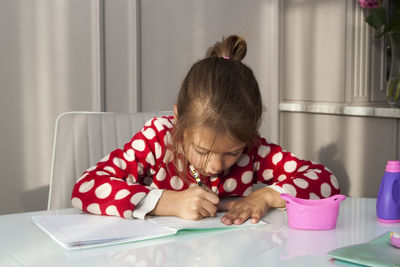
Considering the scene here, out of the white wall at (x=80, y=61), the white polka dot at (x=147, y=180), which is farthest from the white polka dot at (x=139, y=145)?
the white wall at (x=80, y=61)

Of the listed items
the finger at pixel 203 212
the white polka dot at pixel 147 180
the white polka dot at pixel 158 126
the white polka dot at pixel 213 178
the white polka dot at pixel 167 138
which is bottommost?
the finger at pixel 203 212

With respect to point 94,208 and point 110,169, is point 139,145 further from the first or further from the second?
point 94,208

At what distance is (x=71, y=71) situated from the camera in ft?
7.75

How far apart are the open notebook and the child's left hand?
17 millimetres

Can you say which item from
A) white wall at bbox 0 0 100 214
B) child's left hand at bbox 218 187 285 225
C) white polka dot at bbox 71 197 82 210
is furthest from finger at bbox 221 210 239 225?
white wall at bbox 0 0 100 214

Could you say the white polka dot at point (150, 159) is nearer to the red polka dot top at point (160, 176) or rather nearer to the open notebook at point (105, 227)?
the red polka dot top at point (160, 176)

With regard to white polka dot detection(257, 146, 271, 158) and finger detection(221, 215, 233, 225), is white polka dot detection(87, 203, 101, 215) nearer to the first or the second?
finger detection(221, 215, 233, 225)

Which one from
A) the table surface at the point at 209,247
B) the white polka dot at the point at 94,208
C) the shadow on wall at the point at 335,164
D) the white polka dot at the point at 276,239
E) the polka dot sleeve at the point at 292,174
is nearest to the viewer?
the table surface at the point at 209,247

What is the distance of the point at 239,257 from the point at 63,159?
0.81 meters

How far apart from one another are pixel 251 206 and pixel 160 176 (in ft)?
1.07

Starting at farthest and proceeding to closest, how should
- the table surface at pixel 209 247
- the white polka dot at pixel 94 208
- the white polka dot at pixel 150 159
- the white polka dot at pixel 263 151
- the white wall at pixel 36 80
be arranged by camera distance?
1. the white wall at pixel 36 80
2. the white polka dot at pixel 263 151
3. the white polka dot at pixel 150 159
4. the white polka dot at pixel 94 208
5. the table surface at pixel 209 247

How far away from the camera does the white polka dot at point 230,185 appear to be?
142 centimetres

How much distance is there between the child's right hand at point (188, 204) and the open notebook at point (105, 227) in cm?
1

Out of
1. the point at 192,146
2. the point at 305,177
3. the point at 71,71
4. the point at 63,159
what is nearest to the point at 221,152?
the point at 192,146
